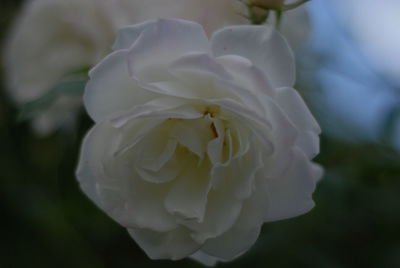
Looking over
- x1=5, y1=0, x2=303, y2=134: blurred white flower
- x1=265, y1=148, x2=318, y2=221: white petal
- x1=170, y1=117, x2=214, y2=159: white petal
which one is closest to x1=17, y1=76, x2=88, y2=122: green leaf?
x1=5, y1=0, x2=303, y2=134: blurred white flower

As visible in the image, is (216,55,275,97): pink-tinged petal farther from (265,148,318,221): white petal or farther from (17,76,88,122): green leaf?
(17,76,88,122): green leaf

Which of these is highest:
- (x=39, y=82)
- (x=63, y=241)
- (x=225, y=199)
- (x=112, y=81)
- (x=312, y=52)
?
(x=112, y=81)

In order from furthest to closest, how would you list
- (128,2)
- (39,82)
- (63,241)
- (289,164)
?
1. (63,241)
2. (39,82)
3. (128,2)
4. (289,164)

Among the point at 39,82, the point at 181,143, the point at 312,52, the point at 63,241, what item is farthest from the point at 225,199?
the point at 63,241

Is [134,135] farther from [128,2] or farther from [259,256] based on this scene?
[259,256]

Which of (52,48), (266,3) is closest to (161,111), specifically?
(266,3)

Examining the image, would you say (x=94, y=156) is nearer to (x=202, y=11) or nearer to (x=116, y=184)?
(x=116, y=184)

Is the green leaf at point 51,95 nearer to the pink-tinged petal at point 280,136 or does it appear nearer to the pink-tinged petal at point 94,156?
the pink-tinged petal at point 94,156
